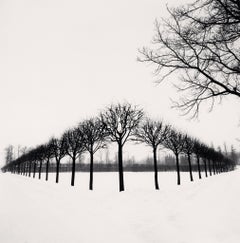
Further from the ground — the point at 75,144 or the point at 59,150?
the point at 75,144

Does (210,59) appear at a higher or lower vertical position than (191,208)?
higher

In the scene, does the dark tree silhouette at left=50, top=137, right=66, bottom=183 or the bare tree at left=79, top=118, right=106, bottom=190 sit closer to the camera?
the bare tree at left=79, top=118, right=106, bottom=190

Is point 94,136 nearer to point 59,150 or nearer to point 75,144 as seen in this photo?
point 75,144

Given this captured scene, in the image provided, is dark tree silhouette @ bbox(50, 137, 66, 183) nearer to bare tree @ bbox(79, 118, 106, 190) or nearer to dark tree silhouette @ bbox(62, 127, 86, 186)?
dark tree silhouette @ bbox(62, 127, 86, 186)

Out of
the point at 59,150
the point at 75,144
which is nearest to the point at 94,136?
the point at 75,144

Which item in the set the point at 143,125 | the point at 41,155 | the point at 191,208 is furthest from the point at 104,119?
the point at 41,155

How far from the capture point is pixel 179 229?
247 inches

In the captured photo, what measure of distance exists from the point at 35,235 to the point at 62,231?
0.82 metres

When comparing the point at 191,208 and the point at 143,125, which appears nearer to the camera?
the point at 191,208

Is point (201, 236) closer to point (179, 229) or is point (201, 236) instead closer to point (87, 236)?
→ point (179, 229)

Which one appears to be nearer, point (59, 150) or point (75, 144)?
point (75, 144)

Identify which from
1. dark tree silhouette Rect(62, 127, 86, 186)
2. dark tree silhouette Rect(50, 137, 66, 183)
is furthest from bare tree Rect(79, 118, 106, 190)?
dark tree silhouette Rect(50, 137, 66, 183)

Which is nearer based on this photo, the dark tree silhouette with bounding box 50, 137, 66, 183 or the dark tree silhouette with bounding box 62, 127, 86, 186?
the dark tree silhouette with bounding box 62, 127, 86, 186

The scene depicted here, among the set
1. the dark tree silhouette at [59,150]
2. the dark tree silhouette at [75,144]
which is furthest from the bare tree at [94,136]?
the dark tree silhouette at [59,150]
